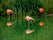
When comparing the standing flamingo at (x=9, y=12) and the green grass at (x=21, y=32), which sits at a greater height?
the standing flamingo at (x=9, y=12)

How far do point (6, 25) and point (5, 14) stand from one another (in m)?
0.11

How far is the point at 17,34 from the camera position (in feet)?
5.88

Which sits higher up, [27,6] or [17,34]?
[27,6]

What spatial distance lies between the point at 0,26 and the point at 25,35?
9.7 inches

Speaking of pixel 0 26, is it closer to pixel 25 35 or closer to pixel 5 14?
pixel 5 14

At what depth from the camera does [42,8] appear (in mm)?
1899

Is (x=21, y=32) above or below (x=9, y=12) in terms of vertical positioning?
below

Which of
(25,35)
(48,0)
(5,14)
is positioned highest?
(48,0)

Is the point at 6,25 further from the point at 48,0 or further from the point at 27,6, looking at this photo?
the point at 48,0

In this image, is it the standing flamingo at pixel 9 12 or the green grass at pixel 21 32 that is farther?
the standing flamingo at pixel 9 12

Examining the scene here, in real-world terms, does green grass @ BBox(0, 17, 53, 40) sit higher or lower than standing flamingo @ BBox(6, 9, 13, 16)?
lower

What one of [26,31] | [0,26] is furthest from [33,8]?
[0,26]

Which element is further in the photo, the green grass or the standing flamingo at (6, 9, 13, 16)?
the standing flamingo at (6, 9, 13, 16)

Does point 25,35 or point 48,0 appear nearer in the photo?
point 25,35
